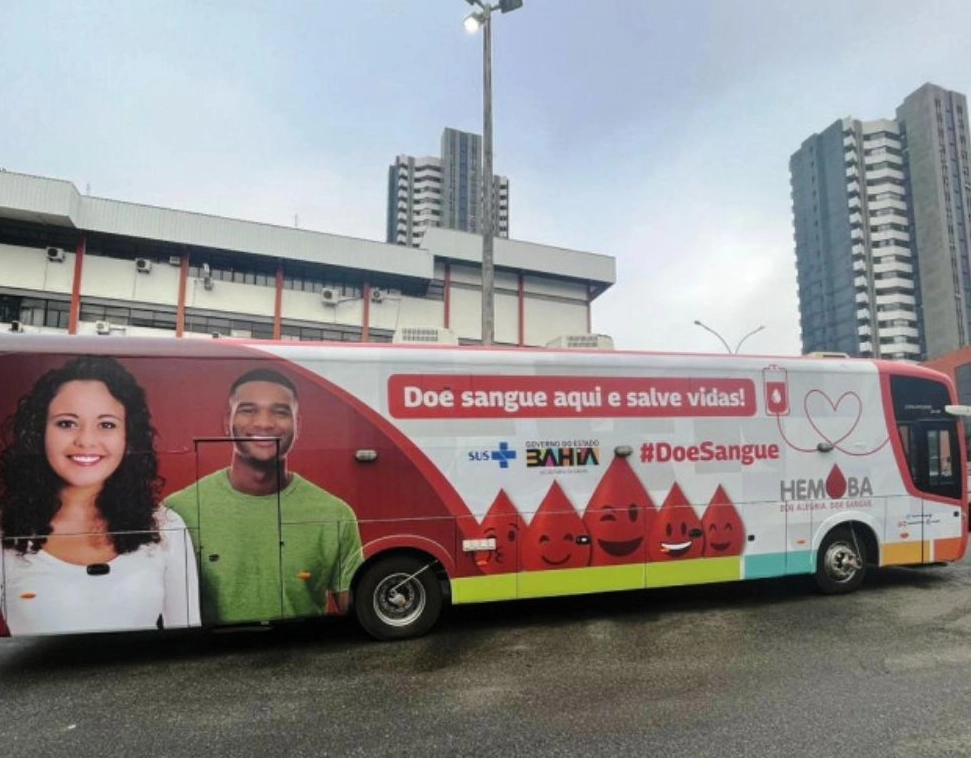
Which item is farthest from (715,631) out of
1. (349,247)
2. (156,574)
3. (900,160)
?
(900,160)

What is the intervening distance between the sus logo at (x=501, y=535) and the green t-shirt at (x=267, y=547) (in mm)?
1368

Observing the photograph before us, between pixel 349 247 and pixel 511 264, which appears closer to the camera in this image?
pixel 349 247

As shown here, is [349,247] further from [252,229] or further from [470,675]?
[470,675]

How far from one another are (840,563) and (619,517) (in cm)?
334

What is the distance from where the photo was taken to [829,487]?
8.03m

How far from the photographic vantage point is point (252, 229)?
34.8 m

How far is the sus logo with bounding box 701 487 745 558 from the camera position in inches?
296

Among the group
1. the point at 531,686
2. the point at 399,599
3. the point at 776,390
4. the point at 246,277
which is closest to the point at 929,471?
the point at 776,390

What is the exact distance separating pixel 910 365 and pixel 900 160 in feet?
368

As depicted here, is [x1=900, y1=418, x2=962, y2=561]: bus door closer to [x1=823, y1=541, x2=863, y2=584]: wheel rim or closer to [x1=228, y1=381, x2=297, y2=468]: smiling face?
[x1=823, y1=541, x2=863, y2=584]: wheel rim

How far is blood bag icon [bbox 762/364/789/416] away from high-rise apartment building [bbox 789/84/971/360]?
319ft

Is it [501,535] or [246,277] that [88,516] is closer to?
[501,535]

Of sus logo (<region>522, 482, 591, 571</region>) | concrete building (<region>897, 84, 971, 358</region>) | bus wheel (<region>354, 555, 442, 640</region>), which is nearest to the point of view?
bus wheel (<region>354, 555, 442, 640</region>)

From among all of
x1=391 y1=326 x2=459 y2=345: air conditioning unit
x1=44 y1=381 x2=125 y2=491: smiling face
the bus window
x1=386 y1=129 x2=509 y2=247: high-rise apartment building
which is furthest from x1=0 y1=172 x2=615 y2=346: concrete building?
x1=386 y1=129 x2=509 y2=247: high-rise apartment building
